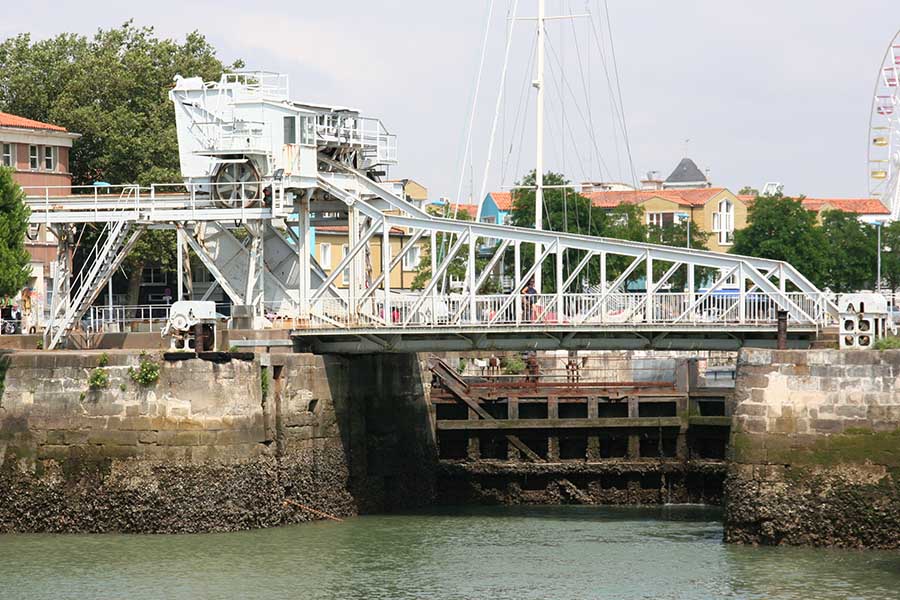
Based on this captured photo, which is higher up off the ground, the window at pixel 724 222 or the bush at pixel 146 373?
the window at pixel 724 222

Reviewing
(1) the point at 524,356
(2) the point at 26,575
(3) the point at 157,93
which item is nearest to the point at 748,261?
(2) the point at 26,575

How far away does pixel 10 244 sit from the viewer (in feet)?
188

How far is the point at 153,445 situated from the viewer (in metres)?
53.1

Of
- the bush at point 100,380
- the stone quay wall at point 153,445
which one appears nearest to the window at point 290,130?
the stone quay wall at point 153,445

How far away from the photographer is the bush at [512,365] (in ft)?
252

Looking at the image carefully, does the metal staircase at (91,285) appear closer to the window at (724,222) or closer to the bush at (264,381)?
the bush at (264,381)

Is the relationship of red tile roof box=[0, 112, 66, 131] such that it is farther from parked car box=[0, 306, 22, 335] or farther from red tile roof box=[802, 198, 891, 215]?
red tile roof box=[802, 198, 891, 215]

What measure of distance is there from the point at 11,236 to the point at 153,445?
28.6 ft

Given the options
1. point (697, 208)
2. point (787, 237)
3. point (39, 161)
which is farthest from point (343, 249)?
point (697, 208)

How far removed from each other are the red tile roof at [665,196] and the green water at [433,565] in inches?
2675

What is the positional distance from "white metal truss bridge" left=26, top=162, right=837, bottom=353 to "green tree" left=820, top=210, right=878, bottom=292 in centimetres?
3914

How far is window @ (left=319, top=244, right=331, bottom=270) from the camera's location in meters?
102

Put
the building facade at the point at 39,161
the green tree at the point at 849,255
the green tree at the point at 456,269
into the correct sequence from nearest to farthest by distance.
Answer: the building facade at the point at 39,161 < the green tree at the point at 456,269 < the green tree at the point at 849,255

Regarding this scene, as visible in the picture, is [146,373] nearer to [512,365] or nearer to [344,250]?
[512,365]
